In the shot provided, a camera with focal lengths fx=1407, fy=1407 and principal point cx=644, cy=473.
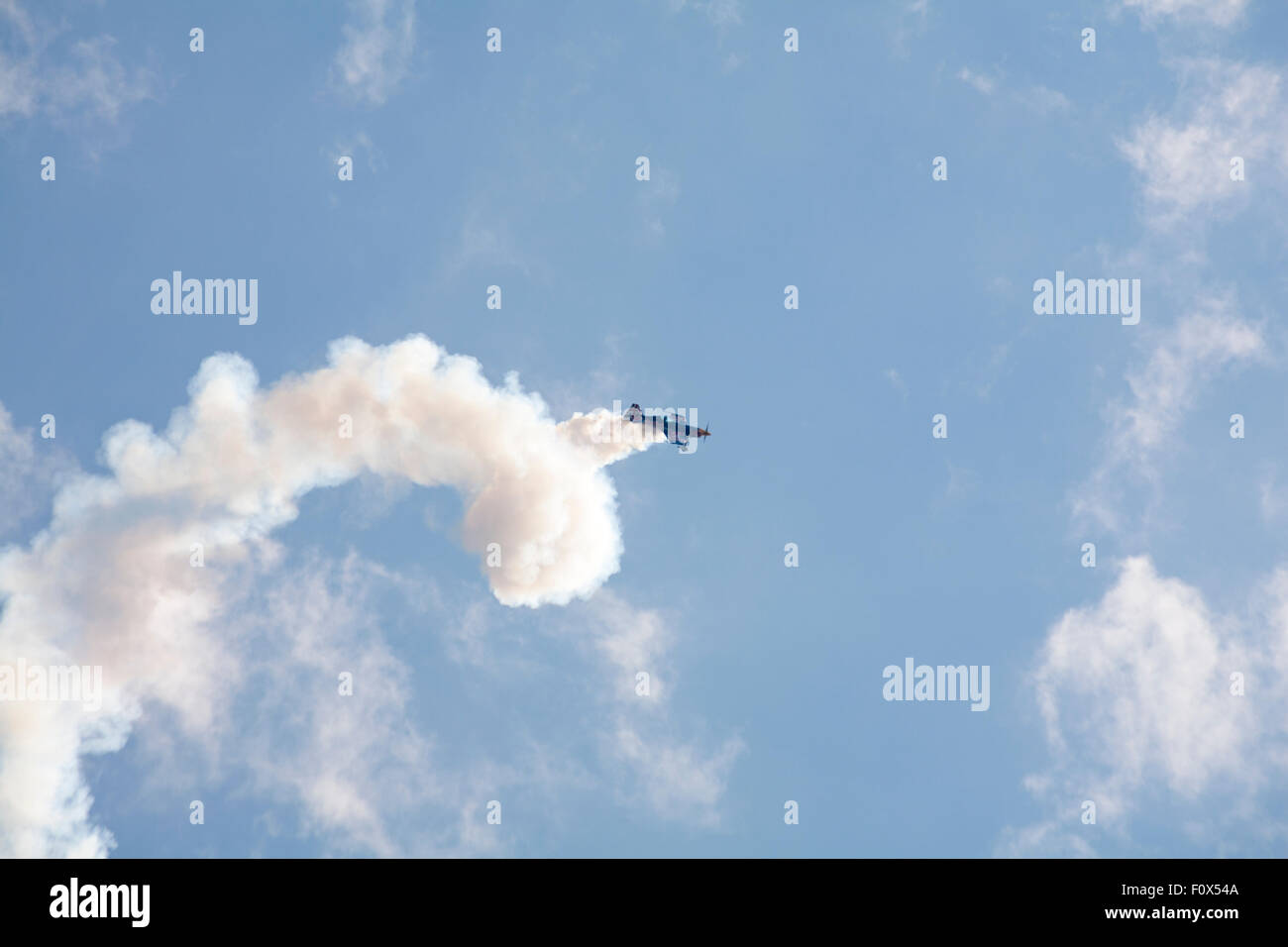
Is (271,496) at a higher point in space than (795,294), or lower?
lower

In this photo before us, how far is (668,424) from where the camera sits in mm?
166625

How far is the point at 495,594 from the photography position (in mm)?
159625

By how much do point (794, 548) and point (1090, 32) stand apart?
73.0 metres

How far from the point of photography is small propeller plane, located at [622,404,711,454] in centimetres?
16588

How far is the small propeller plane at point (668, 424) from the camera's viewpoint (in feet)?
544

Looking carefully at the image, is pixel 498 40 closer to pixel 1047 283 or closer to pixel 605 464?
pixel 605 464

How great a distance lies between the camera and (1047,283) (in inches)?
6348

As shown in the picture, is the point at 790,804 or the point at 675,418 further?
the point at 675,418

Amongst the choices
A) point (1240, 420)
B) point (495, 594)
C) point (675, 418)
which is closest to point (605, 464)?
point (675, 418)
